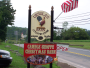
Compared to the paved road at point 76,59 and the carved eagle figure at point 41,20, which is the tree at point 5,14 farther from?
the carved eagle figure at point 41,20

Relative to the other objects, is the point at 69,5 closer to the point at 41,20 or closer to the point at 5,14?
the point at 41,20

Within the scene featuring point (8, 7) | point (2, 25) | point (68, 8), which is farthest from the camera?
point (2, 25)

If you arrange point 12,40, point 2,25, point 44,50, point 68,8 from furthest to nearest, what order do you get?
point 12,40 < point 2,25 < point 68,8 < point 44,50

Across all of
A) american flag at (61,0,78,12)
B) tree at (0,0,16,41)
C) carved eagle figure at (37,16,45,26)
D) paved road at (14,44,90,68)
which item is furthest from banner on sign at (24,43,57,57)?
tree at (0,0,16,41)

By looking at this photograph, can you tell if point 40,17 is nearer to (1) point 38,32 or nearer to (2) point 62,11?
(1) point 38,32

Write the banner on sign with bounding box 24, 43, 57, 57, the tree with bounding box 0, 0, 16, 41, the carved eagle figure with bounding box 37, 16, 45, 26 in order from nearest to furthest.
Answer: the banner on sign with bounding box 24, 43, 57, 57
the carved eagle figure with bounding box 37, 16, 45, 26
the tree with bounding box 0, 0, 16, 41

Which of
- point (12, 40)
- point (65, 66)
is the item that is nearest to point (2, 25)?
point (12, 40)

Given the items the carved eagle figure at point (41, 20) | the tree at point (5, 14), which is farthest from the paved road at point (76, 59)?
the tree at point (5, 14)

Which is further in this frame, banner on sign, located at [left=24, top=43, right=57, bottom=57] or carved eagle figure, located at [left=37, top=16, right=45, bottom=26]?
carved eagle figure, located at [left=37, top=16, right=45, bottom=26]

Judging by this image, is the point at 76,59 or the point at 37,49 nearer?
the point at 37,49

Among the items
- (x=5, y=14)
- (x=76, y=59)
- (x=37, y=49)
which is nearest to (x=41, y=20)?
(x=37, y=49)

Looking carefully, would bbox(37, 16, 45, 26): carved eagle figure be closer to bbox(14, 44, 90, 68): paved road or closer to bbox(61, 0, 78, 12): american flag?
bbox(61, 0, 78, 12): american flag

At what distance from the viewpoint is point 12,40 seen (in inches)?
1405

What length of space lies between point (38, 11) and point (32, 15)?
0.30 meters
